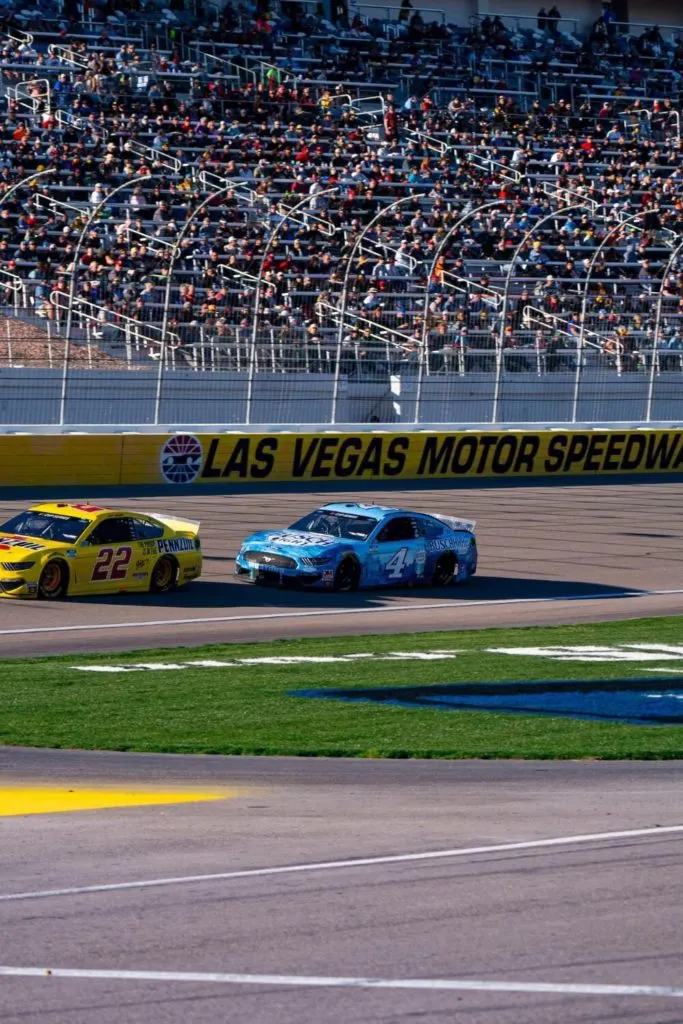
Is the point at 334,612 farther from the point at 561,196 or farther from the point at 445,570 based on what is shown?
the point at 561,196

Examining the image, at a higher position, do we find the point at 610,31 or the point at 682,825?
the point at 610,31

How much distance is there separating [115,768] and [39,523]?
1037 cm

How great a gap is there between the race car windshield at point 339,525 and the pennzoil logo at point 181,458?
744 cm

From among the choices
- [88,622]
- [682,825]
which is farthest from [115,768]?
[88,622]

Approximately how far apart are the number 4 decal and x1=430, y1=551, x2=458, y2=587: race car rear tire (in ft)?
1.80

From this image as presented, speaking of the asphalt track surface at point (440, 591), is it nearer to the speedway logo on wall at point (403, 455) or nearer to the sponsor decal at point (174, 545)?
the sponsor decal at point (174, 545)

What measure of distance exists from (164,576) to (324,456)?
10.9 meters

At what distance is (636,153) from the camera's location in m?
46.7

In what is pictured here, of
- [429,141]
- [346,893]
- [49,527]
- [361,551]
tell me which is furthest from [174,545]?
[429,141]

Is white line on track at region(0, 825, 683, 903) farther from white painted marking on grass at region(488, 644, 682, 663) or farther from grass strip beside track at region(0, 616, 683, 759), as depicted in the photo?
white painted marking on grass at region(488, 644, 682, 663)

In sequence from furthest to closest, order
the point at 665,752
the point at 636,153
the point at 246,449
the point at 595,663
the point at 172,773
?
the point at 636,153 → the point at 246,449 → the point at 595,663 → the point at 665,752 → the point at 172,773

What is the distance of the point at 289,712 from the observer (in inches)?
491

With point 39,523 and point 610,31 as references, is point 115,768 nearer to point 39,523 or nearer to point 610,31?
point 39,523

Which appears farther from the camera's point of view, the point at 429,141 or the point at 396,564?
the point at 429,141
